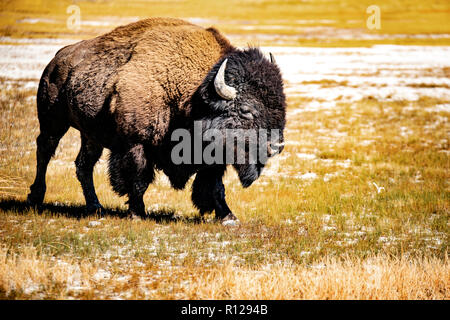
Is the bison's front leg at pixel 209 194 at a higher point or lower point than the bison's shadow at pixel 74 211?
higher

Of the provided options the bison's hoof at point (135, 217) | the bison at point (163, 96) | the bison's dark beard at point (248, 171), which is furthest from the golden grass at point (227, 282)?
the bison at point (163, 96)

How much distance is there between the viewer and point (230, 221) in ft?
21.8

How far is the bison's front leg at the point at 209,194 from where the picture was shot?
6762mm

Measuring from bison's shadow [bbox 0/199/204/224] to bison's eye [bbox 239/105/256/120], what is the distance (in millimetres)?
1756

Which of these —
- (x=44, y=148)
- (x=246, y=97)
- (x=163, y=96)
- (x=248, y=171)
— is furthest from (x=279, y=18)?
(x=248, y=171)

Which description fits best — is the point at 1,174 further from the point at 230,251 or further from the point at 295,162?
the point at 295,162

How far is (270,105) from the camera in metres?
5.87

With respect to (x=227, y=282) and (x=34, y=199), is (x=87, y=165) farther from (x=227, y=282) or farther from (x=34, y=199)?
(x=227, y=282)

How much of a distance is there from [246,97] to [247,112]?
0.63 feet

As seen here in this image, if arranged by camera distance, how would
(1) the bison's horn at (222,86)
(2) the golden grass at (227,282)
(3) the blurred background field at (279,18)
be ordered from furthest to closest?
(3) the blurred background field at (279,18), (1) the bison's horn at (222,86), (2) the golden grass at (227,282)

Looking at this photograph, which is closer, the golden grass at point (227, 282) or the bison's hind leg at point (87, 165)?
the golden grass at point (227, 282)

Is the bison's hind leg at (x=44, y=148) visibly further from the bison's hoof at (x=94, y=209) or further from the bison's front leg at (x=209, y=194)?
the bison's front leg at (x=209, y=194)

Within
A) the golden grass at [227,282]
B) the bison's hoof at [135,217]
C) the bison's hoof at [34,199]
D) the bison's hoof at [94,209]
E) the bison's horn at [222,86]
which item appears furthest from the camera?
the bison's hoof at [34,199]

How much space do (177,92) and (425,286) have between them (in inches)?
153
